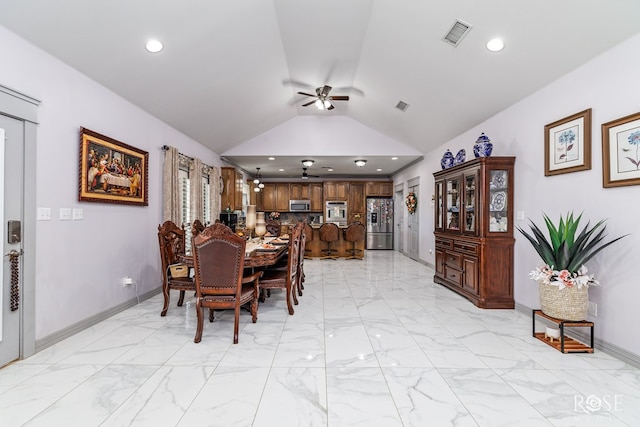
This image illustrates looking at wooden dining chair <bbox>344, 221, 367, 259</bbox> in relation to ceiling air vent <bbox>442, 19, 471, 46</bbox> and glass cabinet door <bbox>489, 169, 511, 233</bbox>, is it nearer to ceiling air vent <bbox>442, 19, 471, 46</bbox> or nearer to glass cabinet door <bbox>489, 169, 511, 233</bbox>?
glass cabinet door <bbox>489, 169, 511, 233</bbox>

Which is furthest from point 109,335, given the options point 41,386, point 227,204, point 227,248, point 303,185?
point 303,185

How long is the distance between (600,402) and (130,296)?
4.58 metres

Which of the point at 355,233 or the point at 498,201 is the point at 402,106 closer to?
the point at 498,201

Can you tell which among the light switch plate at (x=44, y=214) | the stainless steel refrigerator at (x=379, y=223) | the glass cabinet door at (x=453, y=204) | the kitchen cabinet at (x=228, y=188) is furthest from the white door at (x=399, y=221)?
the light switch plate at (x=44, y=214)

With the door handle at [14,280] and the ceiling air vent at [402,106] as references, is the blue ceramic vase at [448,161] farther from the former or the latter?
the door handle at [14,280]

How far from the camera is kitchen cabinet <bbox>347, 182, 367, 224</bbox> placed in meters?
10.3

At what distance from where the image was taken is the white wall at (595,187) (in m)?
2.49

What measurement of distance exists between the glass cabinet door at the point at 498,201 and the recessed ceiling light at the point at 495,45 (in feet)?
4.77

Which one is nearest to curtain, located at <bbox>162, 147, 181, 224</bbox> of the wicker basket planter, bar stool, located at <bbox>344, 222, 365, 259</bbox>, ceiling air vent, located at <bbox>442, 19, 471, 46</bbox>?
ceiling air vent, located at <bbox>442, 19, 471, 46</bbox>

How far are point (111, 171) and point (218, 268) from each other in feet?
6.06

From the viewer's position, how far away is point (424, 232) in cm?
725

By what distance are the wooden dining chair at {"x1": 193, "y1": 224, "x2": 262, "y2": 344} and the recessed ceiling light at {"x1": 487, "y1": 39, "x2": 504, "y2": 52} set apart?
10.1ft

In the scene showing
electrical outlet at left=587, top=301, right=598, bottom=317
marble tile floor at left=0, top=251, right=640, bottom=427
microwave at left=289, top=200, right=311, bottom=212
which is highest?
microwave at left=289, top=200, right=311, bottom=212

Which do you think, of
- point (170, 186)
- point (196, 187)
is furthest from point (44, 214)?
point (196, 187)
